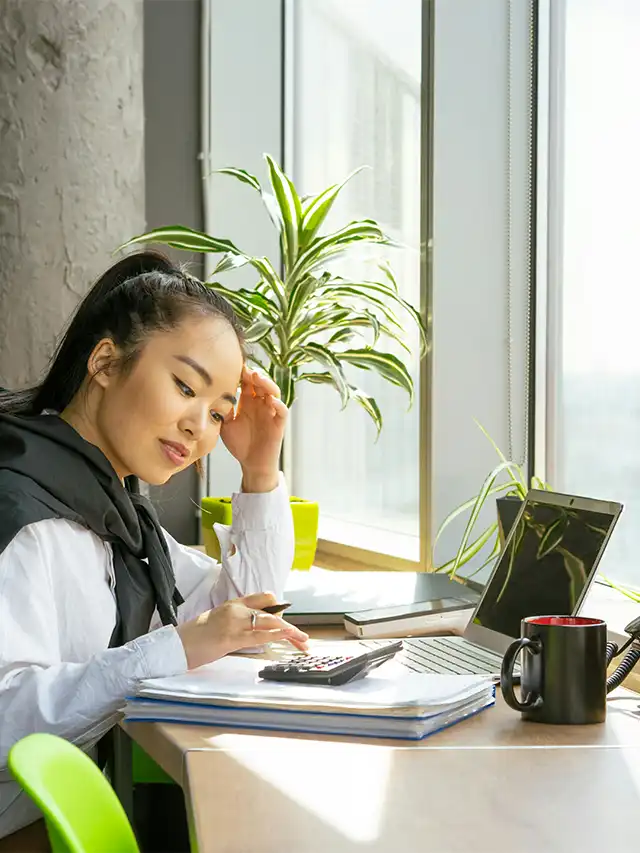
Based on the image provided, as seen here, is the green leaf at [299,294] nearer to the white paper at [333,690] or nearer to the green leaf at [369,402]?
the green leaf at [369,402]

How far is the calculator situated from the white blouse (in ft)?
0.38

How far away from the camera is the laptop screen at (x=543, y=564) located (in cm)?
145

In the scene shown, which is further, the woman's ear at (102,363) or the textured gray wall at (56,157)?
the textured gray wall at (56,157)

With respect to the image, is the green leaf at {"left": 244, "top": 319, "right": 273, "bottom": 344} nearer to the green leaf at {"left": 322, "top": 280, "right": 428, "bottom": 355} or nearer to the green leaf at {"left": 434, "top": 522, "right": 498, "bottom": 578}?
the green leaf at {"left": 322, "top": 280, "right": 428, "bottom": 355}

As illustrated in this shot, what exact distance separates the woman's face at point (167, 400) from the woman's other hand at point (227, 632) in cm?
29

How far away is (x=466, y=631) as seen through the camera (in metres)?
1.63

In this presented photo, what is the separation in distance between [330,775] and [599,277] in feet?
4.24

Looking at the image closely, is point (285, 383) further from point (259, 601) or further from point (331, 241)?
point (259, 601)

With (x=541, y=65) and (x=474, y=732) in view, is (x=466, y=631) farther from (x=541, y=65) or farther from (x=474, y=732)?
(x=541, y=65)

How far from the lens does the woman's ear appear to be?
156cm

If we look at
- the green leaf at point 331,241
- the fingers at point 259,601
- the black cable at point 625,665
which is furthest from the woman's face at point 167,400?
the green leaf at point 331,241

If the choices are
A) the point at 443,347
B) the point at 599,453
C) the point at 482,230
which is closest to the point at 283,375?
the point at 443,347

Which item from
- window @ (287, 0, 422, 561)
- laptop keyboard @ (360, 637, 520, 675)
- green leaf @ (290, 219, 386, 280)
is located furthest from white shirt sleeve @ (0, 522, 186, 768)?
window @ (287, 0, 422, 561)

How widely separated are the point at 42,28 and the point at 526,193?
1.49 meters
